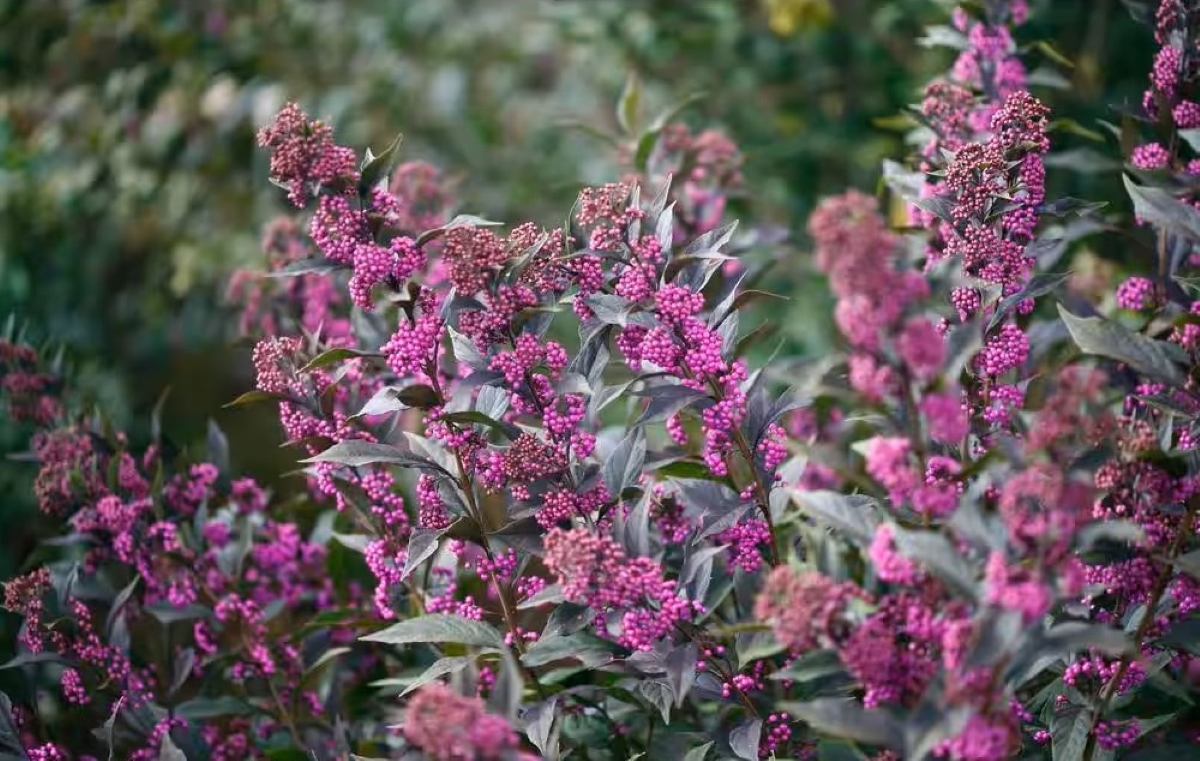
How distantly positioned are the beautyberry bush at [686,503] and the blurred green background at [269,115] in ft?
4.31

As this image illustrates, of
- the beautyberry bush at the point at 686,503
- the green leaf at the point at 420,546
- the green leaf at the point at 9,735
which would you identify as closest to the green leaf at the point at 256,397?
the beautyberry bush at the point at 686,503

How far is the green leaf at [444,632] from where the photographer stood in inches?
51.1

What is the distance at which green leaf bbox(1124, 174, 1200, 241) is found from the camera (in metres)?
1.21

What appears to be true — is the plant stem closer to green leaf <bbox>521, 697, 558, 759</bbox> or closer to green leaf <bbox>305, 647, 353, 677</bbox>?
green leaf <bbox>521, 697, 558, 759</bbox>

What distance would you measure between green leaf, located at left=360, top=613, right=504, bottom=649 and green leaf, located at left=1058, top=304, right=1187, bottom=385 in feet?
2.19

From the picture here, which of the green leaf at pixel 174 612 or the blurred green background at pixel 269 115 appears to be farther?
the blurred green background at pixel 269 115

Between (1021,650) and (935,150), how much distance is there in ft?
3.05

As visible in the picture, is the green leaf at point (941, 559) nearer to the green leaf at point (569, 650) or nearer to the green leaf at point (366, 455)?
the green leaf at point (569, 650)

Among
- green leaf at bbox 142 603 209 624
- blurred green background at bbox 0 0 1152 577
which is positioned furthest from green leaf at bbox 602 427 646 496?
blurred green background at bbox 0 0 1152 577

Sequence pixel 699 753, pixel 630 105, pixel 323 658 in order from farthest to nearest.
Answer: pixel 630 105, pixel 323 658, pixel 699 753

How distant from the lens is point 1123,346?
114cm

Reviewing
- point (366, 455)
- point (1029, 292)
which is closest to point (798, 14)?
point (1029, 292)

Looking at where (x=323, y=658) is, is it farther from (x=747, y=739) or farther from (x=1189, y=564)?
(x=1189, y=564)

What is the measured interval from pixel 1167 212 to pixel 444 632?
86 centimetres
